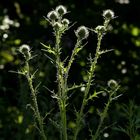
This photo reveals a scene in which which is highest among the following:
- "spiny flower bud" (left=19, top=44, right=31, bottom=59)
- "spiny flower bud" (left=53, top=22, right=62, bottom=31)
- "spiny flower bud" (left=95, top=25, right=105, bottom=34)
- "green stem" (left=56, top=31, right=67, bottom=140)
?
"spiny flower bud" (left=53, top=22, right=62, bottom=31)

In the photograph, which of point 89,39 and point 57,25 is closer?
point 57,25

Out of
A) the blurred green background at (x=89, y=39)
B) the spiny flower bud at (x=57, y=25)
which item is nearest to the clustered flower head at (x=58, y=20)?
the spiny flower bud at (x=57, y=25)

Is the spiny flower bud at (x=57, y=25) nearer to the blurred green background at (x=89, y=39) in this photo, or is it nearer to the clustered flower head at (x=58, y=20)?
the clustered flower head at (x=58, y=20)

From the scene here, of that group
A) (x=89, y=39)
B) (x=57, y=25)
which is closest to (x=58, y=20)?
(x=57, y=25)

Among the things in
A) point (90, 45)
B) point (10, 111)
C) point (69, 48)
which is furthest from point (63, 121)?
point (90, 45)

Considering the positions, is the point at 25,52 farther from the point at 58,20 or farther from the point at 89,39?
the point at 89,39

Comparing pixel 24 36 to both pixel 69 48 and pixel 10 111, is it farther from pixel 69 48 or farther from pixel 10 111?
pixel 10 111

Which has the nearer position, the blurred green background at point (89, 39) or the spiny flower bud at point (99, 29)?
the spiny flower bud at point (99, 29)

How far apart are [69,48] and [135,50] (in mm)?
1135

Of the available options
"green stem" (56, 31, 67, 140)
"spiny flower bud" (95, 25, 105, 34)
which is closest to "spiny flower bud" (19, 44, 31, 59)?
"green stem" (56, 31, 67, 140)

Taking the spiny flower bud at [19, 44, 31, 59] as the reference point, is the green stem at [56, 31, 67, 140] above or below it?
below

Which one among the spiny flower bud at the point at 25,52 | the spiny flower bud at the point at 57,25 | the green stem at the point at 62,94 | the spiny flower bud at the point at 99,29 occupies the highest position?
the spiny flower bud at the point at 57,25

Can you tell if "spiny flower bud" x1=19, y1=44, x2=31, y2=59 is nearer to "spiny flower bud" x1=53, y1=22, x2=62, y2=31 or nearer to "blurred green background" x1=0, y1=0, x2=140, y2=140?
"spiny flower bud" x1=53, y1=22, x2=62, y2=31

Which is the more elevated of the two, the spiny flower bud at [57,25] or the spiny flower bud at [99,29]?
the spiny flower bud at [57,25]
